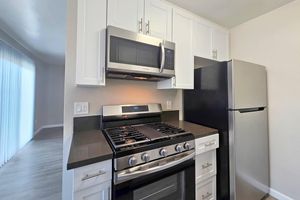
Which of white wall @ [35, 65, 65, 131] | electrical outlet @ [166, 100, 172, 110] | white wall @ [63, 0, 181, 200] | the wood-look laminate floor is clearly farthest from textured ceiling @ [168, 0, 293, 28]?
white wall @ [35, 65, 65, 131]

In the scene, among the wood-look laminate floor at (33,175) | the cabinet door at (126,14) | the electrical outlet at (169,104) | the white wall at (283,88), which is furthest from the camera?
the electrical outlet at (169,104)

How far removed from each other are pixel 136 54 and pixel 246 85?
123 centimetres

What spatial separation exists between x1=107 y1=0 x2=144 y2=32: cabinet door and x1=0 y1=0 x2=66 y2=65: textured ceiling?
3.75ft

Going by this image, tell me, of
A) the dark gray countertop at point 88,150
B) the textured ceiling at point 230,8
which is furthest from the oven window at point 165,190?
the textured ceiling at point 230,8

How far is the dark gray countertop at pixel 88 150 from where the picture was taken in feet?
2.83

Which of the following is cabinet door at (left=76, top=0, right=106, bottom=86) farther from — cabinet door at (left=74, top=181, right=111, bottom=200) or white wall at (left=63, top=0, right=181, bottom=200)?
cabinet door at (left=74, top=181, right=111, bottom=200)

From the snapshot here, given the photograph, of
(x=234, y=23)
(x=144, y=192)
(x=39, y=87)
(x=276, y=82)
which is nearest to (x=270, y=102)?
(x=276, y=82)

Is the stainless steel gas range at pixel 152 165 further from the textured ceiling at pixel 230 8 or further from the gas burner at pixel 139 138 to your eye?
the textured ceiling at pixel 230 8

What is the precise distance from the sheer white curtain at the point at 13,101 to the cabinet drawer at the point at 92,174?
3.03 meters

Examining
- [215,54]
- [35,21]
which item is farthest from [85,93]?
[35,21]

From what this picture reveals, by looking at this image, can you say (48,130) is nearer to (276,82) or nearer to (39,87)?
(39,87)

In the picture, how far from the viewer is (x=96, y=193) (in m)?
0.92

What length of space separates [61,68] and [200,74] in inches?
247

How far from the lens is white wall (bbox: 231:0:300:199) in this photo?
69.5 inches
